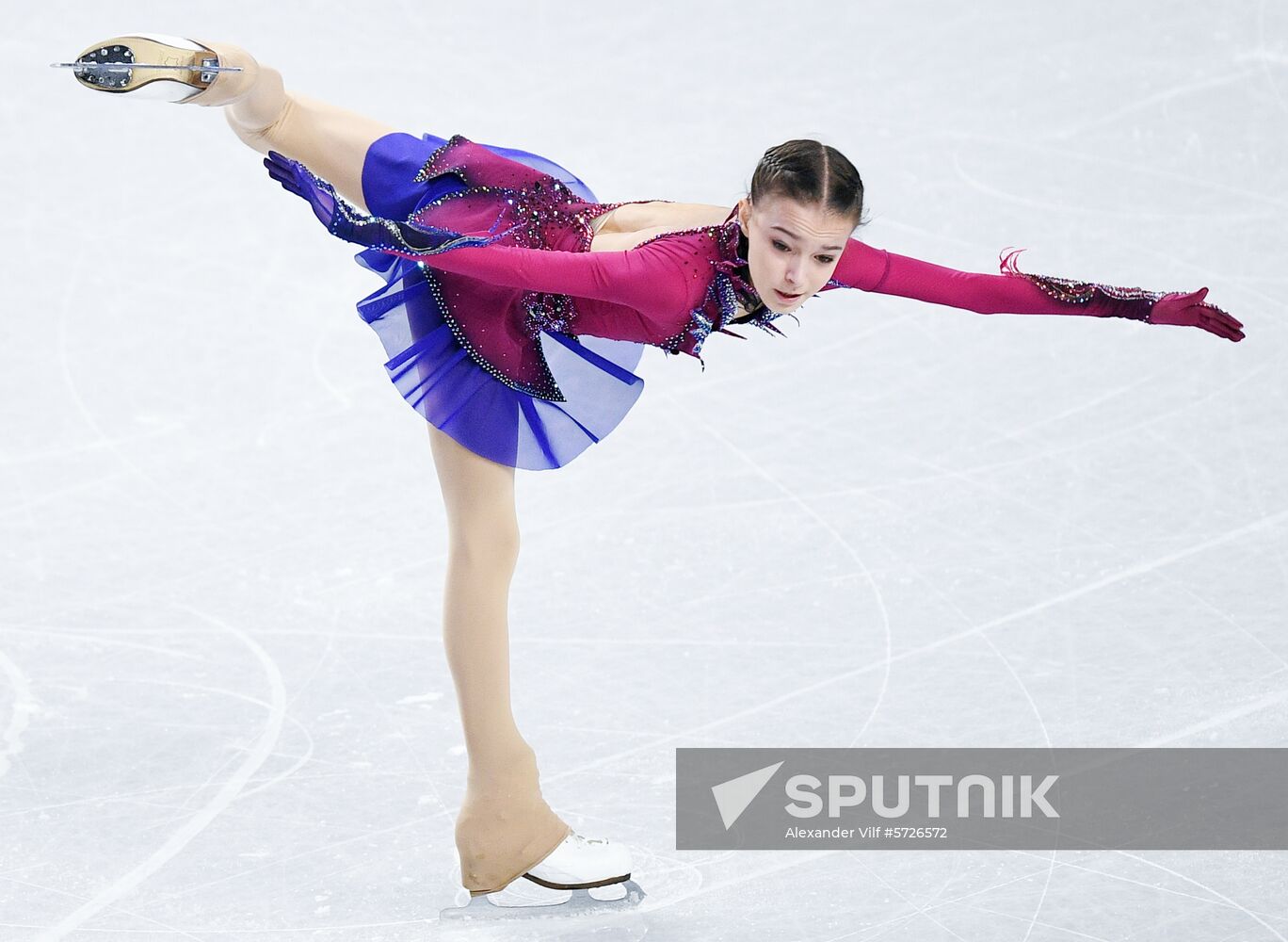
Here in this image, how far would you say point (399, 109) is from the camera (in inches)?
229

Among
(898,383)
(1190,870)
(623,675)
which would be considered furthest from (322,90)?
(1190,870)

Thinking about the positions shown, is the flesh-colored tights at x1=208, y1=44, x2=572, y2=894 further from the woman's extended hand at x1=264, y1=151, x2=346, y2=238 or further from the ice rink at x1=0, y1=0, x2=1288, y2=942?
the woman's extended hand at x1=264, y1=151, x2=346, y2=238

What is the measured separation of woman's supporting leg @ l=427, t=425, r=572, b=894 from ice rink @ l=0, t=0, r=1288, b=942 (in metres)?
0.13

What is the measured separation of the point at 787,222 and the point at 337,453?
7.16ft

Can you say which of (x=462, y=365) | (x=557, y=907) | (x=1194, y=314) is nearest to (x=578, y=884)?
(x=557, y=907)

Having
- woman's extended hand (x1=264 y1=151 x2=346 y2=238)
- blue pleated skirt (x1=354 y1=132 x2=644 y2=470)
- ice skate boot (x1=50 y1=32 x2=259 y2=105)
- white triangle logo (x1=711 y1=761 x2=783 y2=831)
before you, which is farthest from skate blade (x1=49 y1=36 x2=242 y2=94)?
white triangle logo (x1=711 y1=761 x2=783 y2=831)

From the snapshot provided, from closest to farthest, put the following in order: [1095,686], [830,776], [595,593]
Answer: [830,776], [1095,686], [595,593]

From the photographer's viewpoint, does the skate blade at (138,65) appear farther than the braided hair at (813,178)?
Yes

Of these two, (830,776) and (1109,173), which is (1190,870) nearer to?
(830,776)

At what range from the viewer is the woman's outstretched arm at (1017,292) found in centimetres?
279

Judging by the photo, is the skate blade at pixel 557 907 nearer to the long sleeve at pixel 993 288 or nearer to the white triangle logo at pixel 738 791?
the white triangle logo at pixel 738 791

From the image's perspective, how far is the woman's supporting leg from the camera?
2863mm

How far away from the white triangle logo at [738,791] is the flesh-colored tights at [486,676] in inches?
13.2

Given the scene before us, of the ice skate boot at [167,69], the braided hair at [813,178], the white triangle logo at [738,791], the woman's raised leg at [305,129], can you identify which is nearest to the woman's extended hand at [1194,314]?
the braided hair at [813,178]
